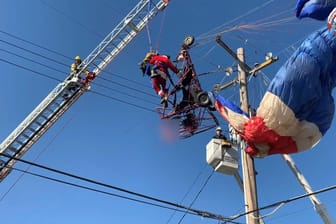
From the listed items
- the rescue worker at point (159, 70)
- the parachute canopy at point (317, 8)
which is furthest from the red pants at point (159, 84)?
the parachute canopy at point (317, 8)

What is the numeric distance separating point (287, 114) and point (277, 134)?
1.79ft

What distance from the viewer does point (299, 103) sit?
8.54 metres

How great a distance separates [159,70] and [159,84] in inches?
13.4

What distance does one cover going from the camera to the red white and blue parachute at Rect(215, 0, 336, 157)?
26.8ft

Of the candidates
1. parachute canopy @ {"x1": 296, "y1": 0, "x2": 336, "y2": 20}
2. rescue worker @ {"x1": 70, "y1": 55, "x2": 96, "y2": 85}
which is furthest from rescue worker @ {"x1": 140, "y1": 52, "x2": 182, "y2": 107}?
rescue worker @ {"x1": 70, "y1": 55, "x2": 96, "y2": 85}

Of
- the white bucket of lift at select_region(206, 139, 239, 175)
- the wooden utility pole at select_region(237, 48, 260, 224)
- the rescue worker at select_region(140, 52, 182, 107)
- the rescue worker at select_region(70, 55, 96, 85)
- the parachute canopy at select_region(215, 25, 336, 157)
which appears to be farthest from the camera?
the rescue worker at select_region(70, 55, 96, 85)

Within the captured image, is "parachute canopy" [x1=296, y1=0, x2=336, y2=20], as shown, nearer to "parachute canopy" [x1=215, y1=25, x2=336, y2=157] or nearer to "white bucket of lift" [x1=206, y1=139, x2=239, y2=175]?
"parachute canopy" [x1=215, y1=25, x2=336, y2=157]

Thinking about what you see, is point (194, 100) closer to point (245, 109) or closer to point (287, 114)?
point (245, 109)

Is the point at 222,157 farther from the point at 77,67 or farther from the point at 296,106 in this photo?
the point at 77,67

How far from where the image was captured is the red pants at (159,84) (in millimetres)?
11016

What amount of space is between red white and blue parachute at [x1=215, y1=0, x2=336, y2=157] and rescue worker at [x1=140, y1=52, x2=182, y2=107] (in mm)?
1931

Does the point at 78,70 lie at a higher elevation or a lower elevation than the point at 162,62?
higher

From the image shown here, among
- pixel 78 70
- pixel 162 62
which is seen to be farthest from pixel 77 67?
pixel 162 62

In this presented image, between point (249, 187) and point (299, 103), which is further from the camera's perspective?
point (249, 187)
